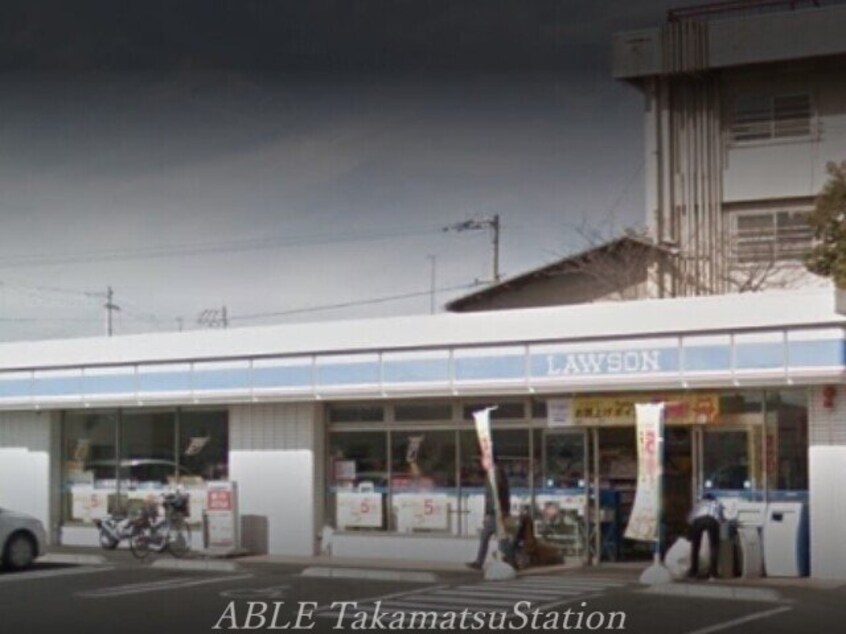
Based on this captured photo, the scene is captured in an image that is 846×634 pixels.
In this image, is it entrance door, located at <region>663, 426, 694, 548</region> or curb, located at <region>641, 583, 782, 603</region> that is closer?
curb, located at <region>641, 583, 782, 603</region>

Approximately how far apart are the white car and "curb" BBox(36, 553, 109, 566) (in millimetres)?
955

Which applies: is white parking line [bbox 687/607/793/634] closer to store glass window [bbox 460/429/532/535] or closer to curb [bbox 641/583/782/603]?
curb [bbox 641/583/782/603]

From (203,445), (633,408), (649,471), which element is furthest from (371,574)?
(203,445)

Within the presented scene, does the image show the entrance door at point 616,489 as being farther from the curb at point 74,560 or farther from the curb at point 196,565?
the curb at point 74,560

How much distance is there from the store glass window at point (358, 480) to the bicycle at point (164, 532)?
2.60m

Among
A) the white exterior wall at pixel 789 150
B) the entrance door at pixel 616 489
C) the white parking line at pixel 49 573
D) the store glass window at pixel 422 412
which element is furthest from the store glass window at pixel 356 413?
the white exterior wall at pixel 789 150

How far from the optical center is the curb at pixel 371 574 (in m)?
19.8

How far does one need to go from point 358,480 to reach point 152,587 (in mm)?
5108

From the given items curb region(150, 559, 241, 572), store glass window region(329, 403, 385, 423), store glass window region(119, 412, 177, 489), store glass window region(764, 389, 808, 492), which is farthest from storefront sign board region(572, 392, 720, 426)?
store glass window region(119, 412, 177, 489)

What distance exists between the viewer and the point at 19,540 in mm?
22375

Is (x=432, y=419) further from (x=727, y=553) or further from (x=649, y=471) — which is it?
(x=727, y=553)

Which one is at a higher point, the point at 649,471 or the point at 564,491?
the point at 649,471

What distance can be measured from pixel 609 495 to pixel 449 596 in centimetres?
458

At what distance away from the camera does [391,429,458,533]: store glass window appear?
22656 mm
